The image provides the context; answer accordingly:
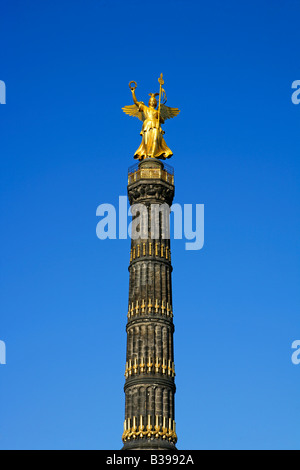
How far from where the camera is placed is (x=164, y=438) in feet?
170

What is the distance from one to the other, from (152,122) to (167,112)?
8.22 feet

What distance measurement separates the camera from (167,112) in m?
66.4

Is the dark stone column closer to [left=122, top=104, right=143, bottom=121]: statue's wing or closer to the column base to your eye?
the column base

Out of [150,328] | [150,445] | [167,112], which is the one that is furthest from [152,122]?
[150,445]

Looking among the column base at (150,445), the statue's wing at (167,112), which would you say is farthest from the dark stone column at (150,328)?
the statue's wing at (167,112)

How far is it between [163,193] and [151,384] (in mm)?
16680

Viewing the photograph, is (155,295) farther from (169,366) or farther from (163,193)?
(163,193)

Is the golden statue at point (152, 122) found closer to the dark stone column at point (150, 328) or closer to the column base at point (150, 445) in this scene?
the dark stone column at point (150, 328)

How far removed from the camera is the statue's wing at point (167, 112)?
2601 inches

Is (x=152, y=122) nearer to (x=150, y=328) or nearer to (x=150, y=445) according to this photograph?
(x=150, y=328)

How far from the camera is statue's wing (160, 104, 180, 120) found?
66062mm

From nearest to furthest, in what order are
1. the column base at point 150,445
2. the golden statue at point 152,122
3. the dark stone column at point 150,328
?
the column base at point 150,445, the dark stone column at point 150,328, the golden statue at point 152,122
